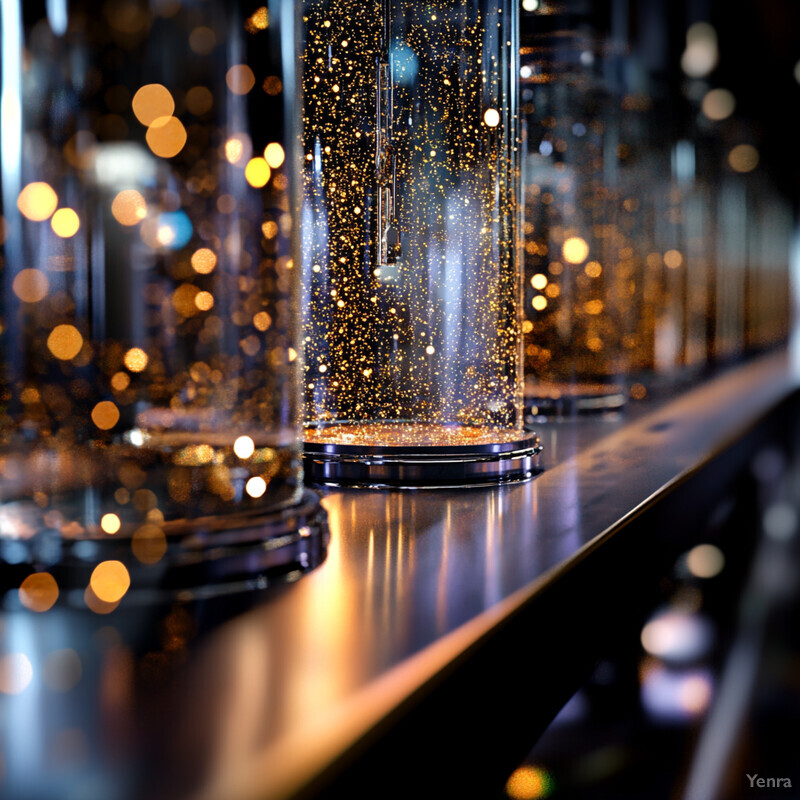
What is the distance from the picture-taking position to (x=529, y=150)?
2.65 ft

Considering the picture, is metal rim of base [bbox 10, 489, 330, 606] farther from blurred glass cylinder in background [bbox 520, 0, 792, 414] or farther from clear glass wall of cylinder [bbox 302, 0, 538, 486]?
blurred glass cylinder in background [bbox 520, 0, 792, 414]

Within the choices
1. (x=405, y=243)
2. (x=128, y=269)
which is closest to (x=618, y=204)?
(x=405, y=243)

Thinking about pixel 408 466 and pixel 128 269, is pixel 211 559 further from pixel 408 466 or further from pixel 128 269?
pixel 408 466

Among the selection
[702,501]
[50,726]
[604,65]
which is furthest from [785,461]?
[50,726]

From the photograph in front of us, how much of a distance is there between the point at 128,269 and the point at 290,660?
12 cm

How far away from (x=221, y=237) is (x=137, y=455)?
67 millimetres

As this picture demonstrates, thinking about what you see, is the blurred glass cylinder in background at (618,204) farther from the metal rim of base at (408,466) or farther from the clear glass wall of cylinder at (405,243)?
the metal rim of base at (408,466)

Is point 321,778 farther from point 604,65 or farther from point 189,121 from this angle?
point 604,65

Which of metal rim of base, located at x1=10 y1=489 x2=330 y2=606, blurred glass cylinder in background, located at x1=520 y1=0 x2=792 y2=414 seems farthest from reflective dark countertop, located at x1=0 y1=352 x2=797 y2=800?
blurred glass cylinder in background, located at x1=520 y1=0 x2=792 y2=414

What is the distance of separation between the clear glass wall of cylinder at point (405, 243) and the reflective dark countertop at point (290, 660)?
0.07m

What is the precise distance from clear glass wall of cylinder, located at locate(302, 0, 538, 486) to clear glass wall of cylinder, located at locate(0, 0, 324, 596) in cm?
16

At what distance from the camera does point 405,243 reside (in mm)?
Result: 447

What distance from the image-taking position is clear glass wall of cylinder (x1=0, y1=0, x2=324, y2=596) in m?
0.25

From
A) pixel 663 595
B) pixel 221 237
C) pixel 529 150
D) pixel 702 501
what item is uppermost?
pixel 529 150
